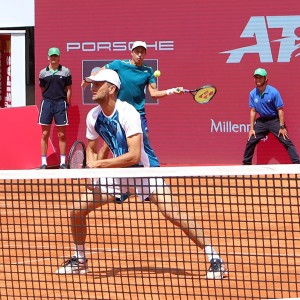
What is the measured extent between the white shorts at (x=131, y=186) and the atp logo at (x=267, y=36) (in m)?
9.41

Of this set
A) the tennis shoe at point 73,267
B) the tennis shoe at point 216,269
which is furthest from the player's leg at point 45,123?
the tennis shoe at point 216,269

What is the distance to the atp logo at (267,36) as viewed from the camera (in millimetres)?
16688

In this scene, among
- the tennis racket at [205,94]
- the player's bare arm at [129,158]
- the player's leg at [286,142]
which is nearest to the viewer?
the player's bare arm at [129,158]

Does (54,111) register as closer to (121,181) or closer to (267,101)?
(267,101)

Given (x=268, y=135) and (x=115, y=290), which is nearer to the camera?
(x=115, y=290)

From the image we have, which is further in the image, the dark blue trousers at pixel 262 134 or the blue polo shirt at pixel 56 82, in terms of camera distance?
the blue polo shirt at pixel 56 82

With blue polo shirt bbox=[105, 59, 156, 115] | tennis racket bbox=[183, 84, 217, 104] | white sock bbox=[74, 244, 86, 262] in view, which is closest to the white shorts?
white sock bbox=[74, 244, 86, 262]

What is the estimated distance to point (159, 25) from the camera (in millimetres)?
17219

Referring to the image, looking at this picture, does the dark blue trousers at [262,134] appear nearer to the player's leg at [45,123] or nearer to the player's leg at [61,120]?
the player's leg at [61,120]

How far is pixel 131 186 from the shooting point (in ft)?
25.4

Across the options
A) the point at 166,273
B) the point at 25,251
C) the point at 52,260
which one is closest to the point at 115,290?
the point at 166,273

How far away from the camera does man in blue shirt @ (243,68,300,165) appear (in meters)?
16.3

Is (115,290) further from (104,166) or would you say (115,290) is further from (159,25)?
(159,25)

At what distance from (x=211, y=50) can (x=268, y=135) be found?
173 cm
